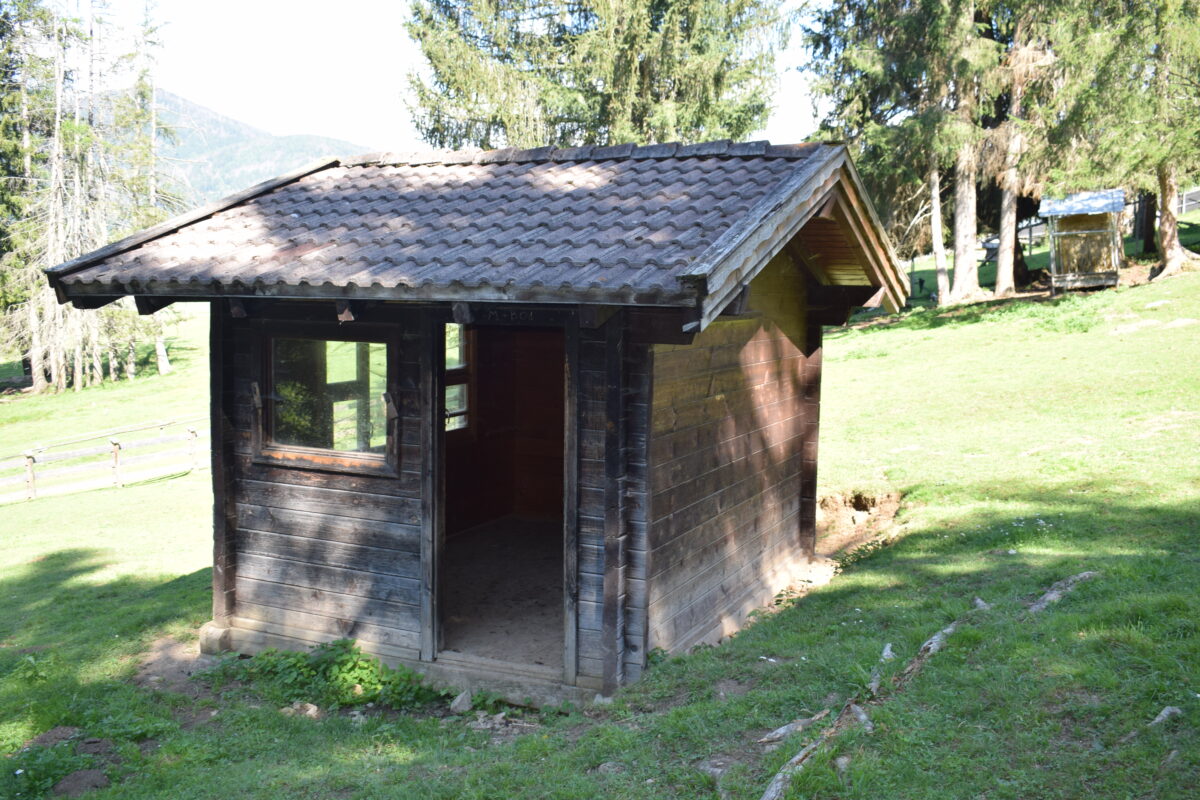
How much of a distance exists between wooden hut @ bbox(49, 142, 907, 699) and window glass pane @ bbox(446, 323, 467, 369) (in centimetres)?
182

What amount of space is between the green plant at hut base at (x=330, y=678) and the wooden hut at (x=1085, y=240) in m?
20.6

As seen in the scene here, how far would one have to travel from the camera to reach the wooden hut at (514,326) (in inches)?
228

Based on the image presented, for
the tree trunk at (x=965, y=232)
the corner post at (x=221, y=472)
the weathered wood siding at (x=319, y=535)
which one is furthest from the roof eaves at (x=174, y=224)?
the tree trunk at (x=965, y=232)

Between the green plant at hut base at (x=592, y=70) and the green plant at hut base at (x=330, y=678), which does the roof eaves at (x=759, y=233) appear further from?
the green plant at hut base at (x=592, y=70)

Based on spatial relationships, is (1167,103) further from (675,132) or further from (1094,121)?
(675,132)

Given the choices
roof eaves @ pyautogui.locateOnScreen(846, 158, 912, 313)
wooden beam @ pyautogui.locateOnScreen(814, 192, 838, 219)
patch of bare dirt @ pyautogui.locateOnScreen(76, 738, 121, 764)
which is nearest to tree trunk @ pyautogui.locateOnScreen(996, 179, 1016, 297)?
roof eaves @ pyautogui.locateOnScreen(846, 158, 912, 313)

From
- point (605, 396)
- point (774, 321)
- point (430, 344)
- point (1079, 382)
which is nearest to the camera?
point (605, 396)

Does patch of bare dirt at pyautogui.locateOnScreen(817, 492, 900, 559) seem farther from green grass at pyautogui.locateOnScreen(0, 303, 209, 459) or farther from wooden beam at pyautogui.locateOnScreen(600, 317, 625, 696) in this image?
green grass at pyautogui.locateOnScreen(0, 303, 209, 459)

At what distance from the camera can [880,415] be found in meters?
15.5

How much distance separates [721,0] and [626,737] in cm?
2413

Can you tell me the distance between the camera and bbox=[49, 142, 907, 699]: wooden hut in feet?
19.0

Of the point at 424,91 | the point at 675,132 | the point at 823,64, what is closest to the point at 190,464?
the point at 424,91

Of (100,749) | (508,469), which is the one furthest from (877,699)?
(508,469)

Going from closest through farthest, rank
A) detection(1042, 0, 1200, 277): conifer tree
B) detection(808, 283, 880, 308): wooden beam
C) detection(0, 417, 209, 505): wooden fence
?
1. detection(808, 283, 880, 308): wooden beam
2. detection(0, 417, 209, 505): wooden fence
3. detection(1042, 0, 1200, 277): conifer tree
